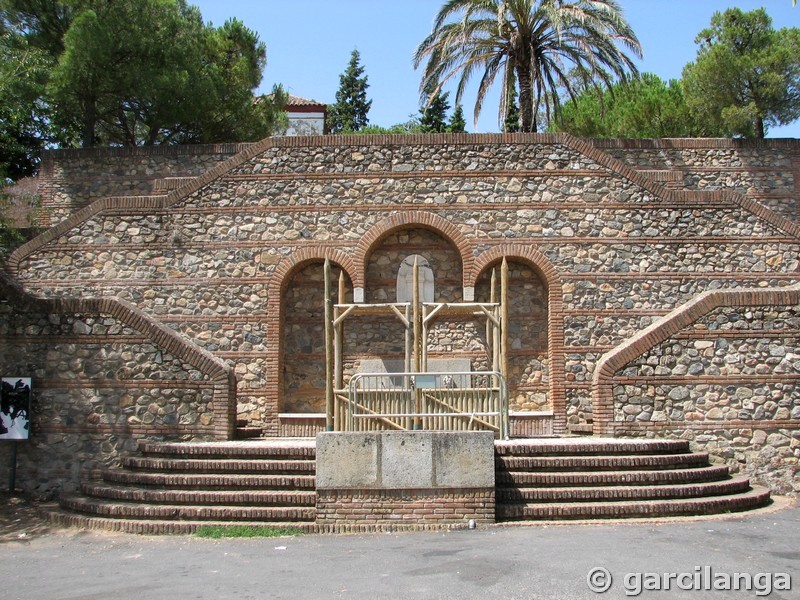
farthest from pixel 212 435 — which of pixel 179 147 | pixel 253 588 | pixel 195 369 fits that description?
pixel 179 147

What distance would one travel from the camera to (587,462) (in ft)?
37.1

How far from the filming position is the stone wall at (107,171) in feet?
63.2

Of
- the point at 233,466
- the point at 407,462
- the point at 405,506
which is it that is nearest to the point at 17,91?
the point at 233,466

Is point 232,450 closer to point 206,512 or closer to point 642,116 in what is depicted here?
point 206,512

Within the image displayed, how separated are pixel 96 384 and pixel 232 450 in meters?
2.95

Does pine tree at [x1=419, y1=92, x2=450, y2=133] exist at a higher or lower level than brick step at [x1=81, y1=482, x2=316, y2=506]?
higher

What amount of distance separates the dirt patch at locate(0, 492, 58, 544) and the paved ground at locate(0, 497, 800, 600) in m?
0.08

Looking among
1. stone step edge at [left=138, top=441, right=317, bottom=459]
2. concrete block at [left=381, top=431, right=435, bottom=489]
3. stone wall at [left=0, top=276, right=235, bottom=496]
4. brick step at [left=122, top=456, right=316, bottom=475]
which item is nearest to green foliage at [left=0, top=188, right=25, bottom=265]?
stone wall at [left=0, top=276, right=235, bottom=496]

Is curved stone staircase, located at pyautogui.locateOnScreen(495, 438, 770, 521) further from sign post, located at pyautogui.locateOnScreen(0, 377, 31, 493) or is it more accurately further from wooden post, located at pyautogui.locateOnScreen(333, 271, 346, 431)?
sign post, located at pyautogui.locateOnScreen(0, 377, 31, 493)

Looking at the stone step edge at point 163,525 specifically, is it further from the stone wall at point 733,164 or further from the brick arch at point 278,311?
the stone wall at point 733,164

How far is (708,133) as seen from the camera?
78.8 ft

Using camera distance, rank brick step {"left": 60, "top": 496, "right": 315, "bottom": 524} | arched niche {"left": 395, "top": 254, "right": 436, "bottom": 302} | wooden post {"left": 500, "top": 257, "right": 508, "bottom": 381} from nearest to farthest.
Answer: brick step {"left": 60, "top": 496, "right": 315, "bottom": 524}
wooden post {"left": 500, "top": 257, "right": 508, "bottom": 381}
arched niche {"left": 395, "top": 254, "right": 436, "bottom": 302}

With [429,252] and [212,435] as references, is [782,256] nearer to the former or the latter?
[429,252]

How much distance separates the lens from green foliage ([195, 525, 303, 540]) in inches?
399
